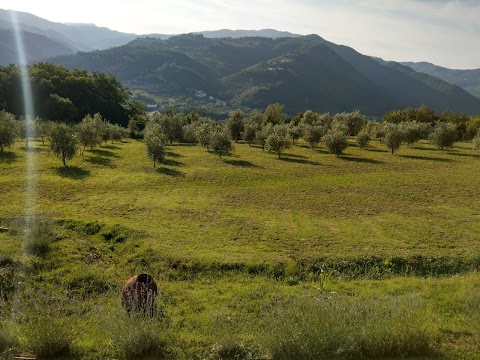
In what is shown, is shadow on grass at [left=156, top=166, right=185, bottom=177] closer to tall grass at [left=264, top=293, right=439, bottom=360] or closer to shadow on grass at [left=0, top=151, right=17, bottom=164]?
shadow on grass at [left=0, top=151, right=17, bottom=164]

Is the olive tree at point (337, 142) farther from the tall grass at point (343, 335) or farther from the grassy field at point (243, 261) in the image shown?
the tall grass at point (343, 335)

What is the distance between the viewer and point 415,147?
80.4 meters

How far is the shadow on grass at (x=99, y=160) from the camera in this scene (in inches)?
1970

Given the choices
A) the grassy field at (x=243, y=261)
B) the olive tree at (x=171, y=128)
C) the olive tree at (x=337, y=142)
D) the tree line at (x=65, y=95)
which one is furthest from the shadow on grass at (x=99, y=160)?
the tree line at (x=65, y=95)

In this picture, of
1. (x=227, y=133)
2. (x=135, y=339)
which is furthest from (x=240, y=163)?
(x=135, y=339)

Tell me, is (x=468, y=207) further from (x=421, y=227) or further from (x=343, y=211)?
(x=343, y=211)

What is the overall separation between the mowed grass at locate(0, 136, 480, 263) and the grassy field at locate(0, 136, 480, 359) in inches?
8.3

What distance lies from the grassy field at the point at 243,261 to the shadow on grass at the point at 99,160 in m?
0.91

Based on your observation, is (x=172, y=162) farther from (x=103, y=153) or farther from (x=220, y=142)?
(x=103, y=153)

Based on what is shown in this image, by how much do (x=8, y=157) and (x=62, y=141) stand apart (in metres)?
9.17

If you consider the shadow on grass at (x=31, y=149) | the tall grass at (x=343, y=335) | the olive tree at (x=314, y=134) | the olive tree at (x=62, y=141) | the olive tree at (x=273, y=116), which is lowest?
the tall grass at (x=343, y=335)

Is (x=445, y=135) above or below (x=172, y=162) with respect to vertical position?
above

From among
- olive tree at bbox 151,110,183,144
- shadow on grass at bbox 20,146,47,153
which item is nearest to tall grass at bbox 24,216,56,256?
shadow on grass at bbox 20,146,47,153

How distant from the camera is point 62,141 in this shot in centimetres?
4450
